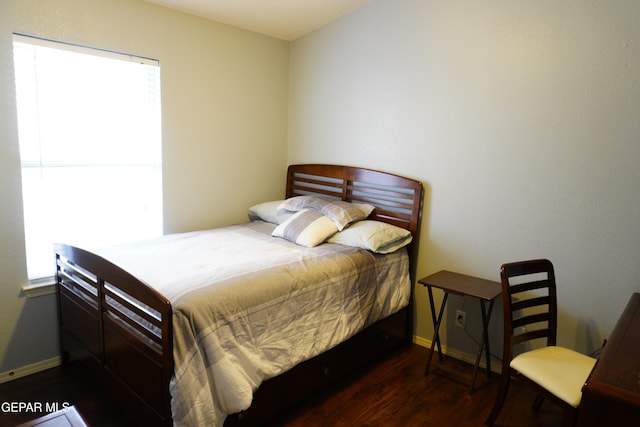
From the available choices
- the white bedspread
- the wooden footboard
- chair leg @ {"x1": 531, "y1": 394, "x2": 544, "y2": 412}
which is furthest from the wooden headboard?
the wooden footboard

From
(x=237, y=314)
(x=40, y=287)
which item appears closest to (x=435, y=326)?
(x=237, y=314)

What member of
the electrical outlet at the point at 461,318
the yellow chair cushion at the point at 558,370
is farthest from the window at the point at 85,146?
the yellow chair cushion at the point at 558,370

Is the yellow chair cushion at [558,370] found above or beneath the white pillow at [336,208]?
beneath

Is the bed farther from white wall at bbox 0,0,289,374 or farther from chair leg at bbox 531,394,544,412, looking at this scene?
chair leg at bbox 531,394,544,412

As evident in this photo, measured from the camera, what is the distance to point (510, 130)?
8.04 feet

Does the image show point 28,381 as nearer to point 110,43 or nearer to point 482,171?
point 110,43

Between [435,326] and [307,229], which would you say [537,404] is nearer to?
[435,326]

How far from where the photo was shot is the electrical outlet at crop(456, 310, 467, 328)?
2744mm

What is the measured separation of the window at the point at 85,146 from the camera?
7.79ft

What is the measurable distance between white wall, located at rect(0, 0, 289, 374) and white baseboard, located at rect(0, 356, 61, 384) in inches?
1.0

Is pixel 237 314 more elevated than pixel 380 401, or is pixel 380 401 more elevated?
pixel 237 314

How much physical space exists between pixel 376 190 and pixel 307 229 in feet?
2.18

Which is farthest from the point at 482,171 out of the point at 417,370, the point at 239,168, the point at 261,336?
the point at 239,168

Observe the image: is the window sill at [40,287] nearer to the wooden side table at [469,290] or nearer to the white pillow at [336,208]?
the white pillow at [336,208]
